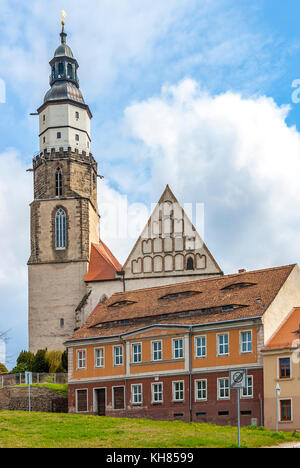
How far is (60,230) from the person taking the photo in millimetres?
78188

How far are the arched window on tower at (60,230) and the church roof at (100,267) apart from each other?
3092 millimetres

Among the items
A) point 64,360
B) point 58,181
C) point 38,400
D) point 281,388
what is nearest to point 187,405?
point 281,388

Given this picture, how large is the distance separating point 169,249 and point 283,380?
30.7m

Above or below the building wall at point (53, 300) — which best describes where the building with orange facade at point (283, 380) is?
below

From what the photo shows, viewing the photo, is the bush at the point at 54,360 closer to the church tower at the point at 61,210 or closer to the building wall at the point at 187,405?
the church tower at the point at 61,210

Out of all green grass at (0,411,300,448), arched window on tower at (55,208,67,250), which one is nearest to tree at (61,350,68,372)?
arched window on tower at (55,208,67,250)

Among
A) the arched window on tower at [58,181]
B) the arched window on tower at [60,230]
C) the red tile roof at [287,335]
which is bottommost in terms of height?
the red tile roof at [287,335]

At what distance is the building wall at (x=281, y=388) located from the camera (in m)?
43.3

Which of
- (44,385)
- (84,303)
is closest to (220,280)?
(44,385)

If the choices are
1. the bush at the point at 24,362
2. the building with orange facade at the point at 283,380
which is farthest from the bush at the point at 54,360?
the building with orange facade at the point at 283,380

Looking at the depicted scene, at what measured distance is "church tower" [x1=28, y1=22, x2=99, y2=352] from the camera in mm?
75312

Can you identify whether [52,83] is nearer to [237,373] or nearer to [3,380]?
[3,380]

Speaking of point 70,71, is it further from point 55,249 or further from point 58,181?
point 55,249

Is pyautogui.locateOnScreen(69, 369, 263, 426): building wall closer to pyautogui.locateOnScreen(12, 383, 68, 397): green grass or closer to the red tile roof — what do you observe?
the red tile roof
